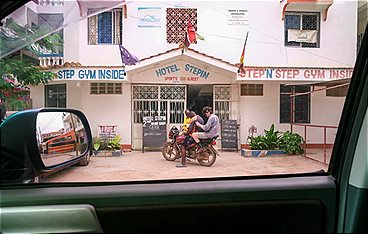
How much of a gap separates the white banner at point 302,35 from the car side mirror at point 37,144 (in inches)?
172

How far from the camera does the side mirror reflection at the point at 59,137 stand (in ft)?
4.27

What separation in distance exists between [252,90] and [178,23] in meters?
2.73

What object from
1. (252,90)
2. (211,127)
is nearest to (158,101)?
(252,90)

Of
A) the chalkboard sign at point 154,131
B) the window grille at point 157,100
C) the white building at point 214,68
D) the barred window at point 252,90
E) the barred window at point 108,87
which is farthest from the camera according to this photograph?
the barred window at point 252,90

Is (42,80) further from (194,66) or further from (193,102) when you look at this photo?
(194,66)

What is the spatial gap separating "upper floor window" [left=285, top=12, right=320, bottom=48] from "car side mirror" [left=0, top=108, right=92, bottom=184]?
13.7 ft

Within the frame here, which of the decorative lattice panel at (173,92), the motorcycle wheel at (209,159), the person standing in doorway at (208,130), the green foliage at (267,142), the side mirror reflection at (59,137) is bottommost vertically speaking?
the motorcycle wheel at (209,159)

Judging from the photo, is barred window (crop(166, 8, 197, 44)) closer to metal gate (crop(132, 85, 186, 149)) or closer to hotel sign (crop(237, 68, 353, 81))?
metal gate (crop(132, 85, 186, 149))

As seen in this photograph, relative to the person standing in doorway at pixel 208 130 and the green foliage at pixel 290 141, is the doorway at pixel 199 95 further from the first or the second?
the green foliage at pixel 290 141

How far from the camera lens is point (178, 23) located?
505 cm

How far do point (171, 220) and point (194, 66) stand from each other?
19.1ft

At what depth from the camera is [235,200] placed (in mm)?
1301

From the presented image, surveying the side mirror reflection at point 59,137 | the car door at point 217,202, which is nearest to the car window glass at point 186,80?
the side mirror reflection at point 59,137

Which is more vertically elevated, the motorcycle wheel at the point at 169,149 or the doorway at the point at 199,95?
the doorway at the point at 199,95
